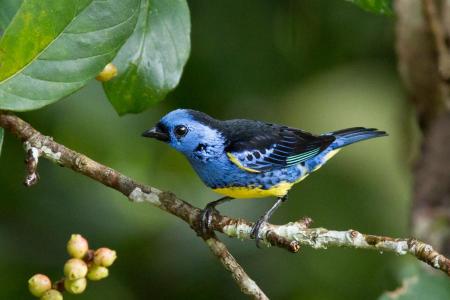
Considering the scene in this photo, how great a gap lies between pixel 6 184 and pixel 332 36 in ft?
7.73

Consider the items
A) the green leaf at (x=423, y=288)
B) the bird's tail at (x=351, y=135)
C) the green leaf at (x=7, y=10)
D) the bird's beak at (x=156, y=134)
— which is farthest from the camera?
Result: the bird's tail at (x=351, y=135)

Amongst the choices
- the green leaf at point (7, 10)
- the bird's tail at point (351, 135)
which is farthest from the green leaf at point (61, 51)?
the bird's tail at point (351, 135)

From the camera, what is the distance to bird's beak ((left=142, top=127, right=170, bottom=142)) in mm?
3359

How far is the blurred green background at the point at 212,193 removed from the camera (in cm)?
492

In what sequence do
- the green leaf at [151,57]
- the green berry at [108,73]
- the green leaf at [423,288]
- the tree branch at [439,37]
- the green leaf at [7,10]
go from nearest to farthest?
the green leaf at [7,10], the green berry at [108,73], the green leaf at [151,57], the green leaf at [423,288], the tree branch at [439,37]

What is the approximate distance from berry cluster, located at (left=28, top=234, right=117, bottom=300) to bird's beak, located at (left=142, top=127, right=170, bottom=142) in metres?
0.75

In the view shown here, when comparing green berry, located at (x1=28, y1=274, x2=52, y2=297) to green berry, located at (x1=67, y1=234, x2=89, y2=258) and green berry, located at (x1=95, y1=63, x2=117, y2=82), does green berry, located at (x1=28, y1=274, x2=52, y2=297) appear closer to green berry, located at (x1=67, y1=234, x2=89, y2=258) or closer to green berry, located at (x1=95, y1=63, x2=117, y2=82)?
green berry, located at (x1=67, y1=234, x2=89, y2=258)

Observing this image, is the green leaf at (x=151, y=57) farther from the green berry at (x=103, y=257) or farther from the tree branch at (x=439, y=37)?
the tree branch at (x=439, y=37)

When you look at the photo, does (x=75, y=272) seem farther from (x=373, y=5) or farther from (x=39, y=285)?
(x=373, y=5)

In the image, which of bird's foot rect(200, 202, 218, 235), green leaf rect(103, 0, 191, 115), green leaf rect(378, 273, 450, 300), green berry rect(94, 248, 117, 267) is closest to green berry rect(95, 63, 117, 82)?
green leaf rect(103, 0, 191, 115)

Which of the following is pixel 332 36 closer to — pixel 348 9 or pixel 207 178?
pixel 348 9

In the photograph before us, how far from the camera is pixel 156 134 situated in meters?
3.38

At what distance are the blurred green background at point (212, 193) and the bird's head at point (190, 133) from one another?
1533 mm

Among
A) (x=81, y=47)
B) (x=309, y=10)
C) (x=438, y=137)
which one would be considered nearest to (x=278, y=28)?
(x=309, y=10)
